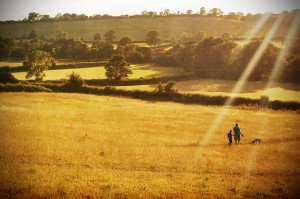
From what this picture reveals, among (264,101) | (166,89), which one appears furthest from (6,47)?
(264,101)

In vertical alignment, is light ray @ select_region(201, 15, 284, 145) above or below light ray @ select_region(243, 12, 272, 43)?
below

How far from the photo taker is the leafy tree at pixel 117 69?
67875mm

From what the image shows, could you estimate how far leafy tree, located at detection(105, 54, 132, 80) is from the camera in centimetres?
→ 6788

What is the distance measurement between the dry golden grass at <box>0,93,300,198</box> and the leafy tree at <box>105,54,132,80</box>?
27.4 metres

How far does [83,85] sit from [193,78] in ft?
102

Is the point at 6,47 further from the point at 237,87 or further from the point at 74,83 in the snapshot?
the point at 237,87

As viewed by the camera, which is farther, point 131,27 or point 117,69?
point 131,27

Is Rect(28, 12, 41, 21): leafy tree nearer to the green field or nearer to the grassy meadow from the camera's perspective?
the grassy meadow

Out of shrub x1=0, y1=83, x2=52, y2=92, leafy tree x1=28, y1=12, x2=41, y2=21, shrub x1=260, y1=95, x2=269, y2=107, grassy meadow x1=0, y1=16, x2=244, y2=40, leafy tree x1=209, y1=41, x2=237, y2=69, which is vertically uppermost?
leafy tree x1=28, y1=12, x2=41, y2=21

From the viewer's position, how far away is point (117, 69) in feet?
226

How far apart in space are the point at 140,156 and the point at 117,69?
160ft

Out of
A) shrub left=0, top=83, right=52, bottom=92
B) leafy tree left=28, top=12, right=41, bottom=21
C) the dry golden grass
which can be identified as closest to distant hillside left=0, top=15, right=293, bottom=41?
leafy tree left=28, top=12, right=41, bottom=21

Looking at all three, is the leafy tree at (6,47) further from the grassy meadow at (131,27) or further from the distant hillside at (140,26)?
the grassy meadow at (131,27)

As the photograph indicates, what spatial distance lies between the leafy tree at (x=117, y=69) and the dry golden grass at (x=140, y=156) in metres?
27.4
